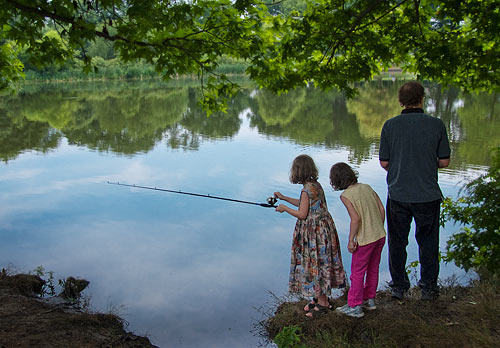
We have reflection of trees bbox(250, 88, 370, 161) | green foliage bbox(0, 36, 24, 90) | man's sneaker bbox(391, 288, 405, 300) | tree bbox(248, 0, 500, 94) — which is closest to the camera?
man's sneaker bbox(391, 288, 405, 300)

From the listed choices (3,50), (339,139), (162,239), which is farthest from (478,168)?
(3,50)

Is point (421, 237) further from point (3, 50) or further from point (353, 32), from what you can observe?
point (3, 50)

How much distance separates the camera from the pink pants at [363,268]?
3.87 m

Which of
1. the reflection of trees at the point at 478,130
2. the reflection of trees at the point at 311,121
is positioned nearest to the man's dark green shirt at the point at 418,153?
the reflection of trees at the point at 478,130

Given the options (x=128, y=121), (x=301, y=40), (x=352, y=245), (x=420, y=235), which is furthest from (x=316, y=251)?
(x=128, y=121)

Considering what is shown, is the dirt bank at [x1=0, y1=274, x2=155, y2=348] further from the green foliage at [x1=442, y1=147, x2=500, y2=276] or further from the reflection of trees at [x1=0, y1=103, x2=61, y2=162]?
the reflection of trees at [x1=0, y1=103, x2=61, y2=162]

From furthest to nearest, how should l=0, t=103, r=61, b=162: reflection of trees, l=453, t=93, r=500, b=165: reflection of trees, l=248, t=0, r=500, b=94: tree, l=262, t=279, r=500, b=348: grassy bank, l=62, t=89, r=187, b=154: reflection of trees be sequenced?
l=62, t=89, r=187, b=154: reflection of trees, l=0, t=103, r=61, b=162: reflection of trees, l=453, t=93, r=500, b=165: reflection of trees, l=248, t=0, r=500, b=94: tree, l=262, t=279, r=500, b=348: grassy bank

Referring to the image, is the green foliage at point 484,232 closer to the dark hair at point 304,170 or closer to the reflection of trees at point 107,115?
the dark hair at point 304,170

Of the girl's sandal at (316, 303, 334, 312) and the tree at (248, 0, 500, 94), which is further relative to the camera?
the tree at (248, 0, 500, 94)

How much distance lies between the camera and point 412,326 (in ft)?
11.9

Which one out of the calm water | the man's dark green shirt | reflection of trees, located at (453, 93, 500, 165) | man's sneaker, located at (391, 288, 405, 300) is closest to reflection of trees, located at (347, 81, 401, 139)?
the calm water

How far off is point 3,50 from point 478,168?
405 inches

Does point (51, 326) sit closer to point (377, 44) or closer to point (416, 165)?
point (416, 165)

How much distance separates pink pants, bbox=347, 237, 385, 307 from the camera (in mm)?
3869
